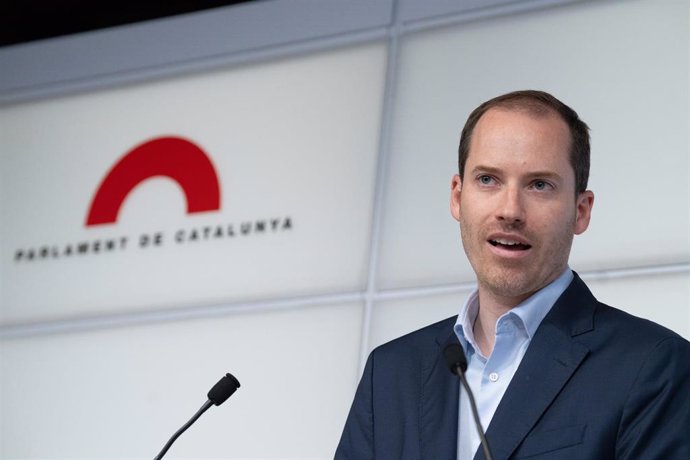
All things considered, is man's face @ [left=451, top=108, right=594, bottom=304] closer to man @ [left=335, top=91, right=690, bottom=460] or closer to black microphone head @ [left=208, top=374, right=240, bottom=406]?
man @ [left=335, top=91, right=690, bottom=460]

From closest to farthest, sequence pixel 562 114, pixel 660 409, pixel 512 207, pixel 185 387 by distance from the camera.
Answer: pixel 660 409
pixel 512 207
pixel 562 114
pixel 185 387

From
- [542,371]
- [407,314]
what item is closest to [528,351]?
[542,371]

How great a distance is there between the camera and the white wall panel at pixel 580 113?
3215 millimetres

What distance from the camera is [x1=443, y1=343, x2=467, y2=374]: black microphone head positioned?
1978 mm

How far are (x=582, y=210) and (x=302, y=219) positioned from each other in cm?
158

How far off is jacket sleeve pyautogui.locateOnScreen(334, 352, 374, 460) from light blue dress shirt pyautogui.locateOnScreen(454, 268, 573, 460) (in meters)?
0.24

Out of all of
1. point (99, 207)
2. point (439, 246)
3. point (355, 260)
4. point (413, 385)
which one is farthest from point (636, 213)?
point (99, 207)

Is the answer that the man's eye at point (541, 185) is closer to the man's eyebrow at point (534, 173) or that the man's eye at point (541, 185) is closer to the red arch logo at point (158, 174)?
the man's eyebrow at point (534, 173)

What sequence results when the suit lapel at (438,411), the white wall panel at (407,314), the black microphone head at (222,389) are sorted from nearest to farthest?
1. the suit lapel at (438,411)
2. the black microphone head at (222,389)
3. the white wall panel at (407,314)

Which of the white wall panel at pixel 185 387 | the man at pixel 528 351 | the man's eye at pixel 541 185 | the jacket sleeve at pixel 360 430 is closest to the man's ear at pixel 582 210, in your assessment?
the man at pixel 528 351

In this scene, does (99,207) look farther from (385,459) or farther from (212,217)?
(385,459)

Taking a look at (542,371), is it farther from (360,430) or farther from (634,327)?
(360,430)

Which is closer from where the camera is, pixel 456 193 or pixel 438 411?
pixel 438 411

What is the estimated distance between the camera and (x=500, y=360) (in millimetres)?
2201
